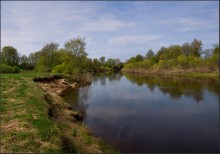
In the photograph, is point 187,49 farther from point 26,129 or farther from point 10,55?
point 26,129

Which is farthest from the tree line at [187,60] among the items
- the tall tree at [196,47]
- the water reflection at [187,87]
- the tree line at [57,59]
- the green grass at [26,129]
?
the green grass at [26,129]

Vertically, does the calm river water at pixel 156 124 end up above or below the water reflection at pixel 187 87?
below

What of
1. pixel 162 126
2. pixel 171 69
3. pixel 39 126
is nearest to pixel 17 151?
pixel 39 126

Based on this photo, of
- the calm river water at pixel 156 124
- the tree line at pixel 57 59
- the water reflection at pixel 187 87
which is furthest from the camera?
the tree line at pixel 57 59

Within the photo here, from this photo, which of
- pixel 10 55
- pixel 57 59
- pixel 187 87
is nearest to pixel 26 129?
pixel 187 87

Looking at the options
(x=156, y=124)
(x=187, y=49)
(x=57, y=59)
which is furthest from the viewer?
(x=187, y=49)

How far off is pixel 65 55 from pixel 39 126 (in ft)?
152

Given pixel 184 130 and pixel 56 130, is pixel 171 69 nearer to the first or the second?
pixel 184 130

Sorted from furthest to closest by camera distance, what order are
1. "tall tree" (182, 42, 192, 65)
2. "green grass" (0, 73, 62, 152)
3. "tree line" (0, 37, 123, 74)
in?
"tall tree" (182, 42, 192, 65) < "tree line" (0, 37, 123, 74) < "green grass" (0, 73, 62, 152)

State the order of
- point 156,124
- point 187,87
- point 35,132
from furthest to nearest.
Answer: point 187,87 → point 156,124 → point 35,132

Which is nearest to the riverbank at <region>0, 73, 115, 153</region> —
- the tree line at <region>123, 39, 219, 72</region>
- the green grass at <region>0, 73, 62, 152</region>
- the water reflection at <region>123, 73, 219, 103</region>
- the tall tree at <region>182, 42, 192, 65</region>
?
the green grass at <region>0, 73, 62, 152</region>

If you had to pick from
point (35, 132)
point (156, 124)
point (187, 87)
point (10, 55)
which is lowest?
point (156, 124)

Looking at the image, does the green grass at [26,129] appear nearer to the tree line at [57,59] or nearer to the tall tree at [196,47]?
the tree line at [57,59]

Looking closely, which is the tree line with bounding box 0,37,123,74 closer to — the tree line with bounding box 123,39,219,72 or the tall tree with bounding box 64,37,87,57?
the tall tree with bounding box 64,37,87,57
